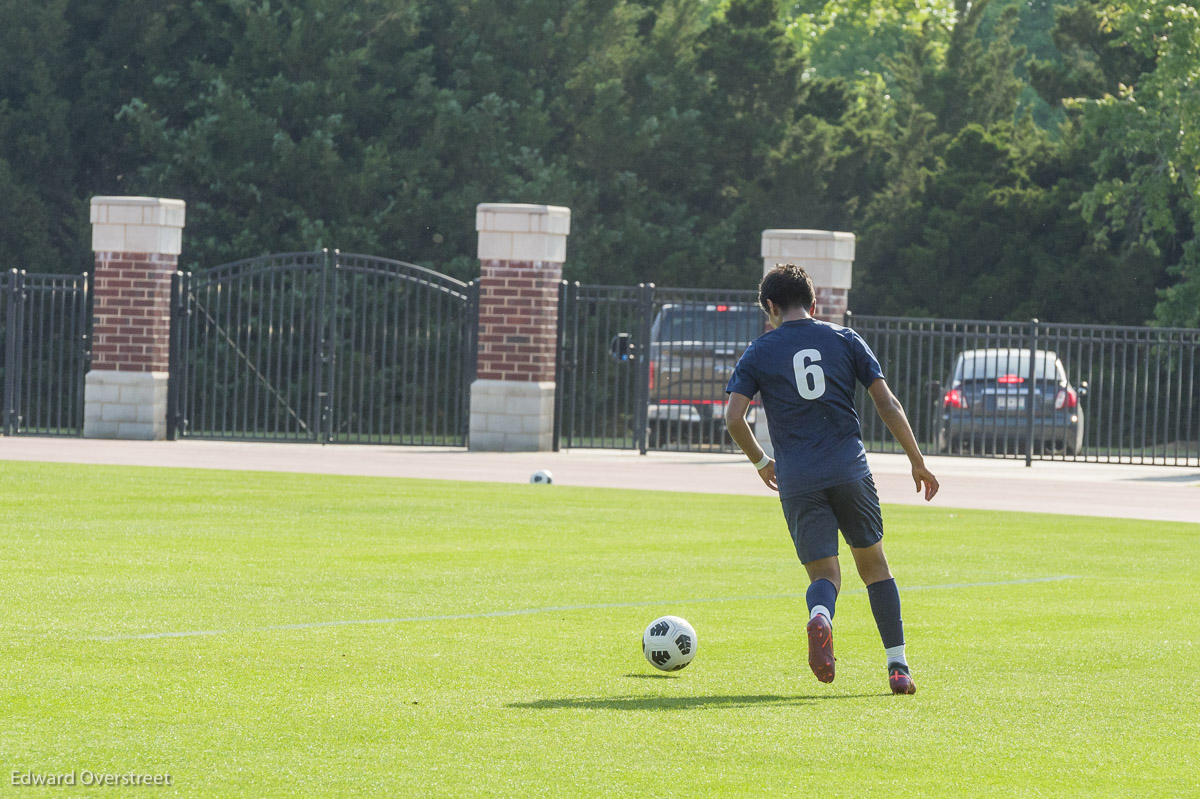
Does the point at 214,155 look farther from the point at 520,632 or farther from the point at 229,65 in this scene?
the point at 520,632

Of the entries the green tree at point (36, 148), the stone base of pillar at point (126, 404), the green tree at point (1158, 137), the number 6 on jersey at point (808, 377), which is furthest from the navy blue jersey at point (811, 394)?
the green tree at point (36, 148)

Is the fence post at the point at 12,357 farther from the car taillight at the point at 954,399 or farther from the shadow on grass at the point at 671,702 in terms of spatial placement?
the shadow on grass at the point at 671,702

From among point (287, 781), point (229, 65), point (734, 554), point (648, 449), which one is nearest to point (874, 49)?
point (229, 65)

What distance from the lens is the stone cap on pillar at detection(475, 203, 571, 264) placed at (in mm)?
22797

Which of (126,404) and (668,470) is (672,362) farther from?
(126,404)

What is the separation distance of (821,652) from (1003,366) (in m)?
18.5

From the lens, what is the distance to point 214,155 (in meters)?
33.9

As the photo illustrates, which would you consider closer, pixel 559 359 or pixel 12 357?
pixel 559 359

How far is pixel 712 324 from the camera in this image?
2459 cm

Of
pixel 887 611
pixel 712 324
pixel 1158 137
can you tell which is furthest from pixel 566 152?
pixel 887 611

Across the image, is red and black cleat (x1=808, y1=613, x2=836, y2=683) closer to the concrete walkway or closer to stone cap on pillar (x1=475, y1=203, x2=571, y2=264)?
the concrete walkway

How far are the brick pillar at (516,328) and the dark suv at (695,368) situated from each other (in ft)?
5.14

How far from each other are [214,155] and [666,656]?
28.1m

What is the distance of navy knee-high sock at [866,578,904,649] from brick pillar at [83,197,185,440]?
56.8 feet
